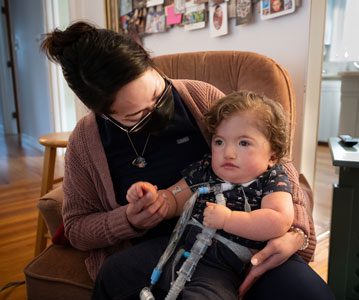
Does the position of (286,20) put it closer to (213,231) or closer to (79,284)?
(213,231)

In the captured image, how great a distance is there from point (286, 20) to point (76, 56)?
0.93 metres

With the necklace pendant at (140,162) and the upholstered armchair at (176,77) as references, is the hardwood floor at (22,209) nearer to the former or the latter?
the upholstered armchair at (176,77)

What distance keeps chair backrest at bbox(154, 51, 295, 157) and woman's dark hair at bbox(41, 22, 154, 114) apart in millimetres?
490

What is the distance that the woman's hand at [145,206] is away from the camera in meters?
0.74

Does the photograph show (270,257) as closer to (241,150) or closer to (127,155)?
(241,150)

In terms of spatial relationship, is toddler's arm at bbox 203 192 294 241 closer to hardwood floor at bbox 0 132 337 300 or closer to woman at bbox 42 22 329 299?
woman at bbox 42 22 329 299

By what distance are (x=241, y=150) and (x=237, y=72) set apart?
0.50 m

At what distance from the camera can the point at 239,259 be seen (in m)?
0.73

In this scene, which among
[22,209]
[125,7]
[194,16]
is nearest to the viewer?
[194,16]

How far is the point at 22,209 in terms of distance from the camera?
2.41m

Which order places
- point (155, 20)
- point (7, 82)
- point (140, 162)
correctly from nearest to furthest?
point (140, 162) → point (155, 20) → point (7, 82)

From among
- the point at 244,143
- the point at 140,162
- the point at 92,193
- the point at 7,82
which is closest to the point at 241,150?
the point at 244,143

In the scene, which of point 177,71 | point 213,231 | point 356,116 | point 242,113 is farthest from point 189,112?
point 356,116

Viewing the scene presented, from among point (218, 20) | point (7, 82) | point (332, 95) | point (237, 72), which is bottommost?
point (332, 95)
